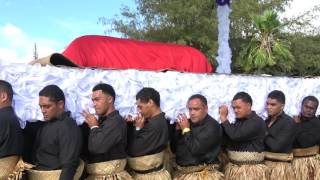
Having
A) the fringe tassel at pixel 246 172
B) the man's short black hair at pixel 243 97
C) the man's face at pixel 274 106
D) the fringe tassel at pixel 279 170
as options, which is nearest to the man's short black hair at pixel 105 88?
the man's short black hair at pixel 243 97

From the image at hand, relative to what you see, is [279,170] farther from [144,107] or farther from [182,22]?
[182,22]

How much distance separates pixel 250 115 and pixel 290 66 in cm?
1806

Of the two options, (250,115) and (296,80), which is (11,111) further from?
(296,80)

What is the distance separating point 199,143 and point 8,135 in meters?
1.76

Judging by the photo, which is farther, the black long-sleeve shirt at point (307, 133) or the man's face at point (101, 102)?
the black long-sleeve shirt at point (307, 133)

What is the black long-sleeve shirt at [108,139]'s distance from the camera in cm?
405

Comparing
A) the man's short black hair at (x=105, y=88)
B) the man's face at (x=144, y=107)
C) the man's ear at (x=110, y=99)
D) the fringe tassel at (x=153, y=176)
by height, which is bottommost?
the fringe tassel at (x=153, y=176)

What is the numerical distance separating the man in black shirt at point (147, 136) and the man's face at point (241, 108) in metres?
0.87

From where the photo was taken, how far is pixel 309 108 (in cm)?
578

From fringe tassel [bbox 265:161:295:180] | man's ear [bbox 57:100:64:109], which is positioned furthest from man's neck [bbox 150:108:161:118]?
fringe tassel [bbox 265:161:295:180]

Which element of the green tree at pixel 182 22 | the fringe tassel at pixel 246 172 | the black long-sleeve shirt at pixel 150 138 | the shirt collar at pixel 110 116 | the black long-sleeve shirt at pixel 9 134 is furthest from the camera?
the green tree at pixel 182 22

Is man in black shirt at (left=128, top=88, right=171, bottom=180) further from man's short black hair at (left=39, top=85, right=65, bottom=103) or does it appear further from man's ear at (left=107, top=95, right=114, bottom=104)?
man's short black hair at (left=39, top=85, right=65, bottom=103)

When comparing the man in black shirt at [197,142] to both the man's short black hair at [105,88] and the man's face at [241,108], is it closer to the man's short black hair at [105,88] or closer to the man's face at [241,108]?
the man's face at [241,108]

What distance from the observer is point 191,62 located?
23.9 feet
